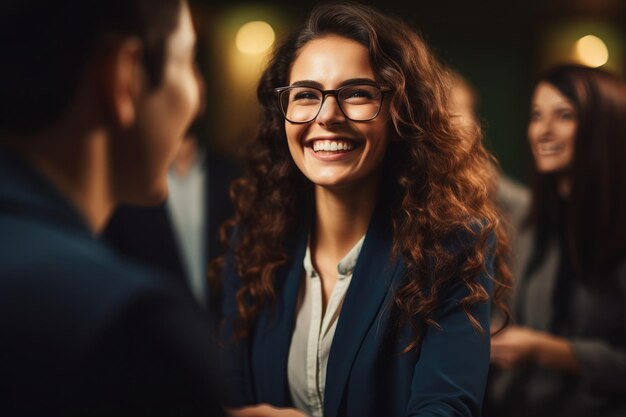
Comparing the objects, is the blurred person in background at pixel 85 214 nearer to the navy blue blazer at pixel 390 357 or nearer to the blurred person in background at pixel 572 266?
the navy blue blazer at pixel 390 357

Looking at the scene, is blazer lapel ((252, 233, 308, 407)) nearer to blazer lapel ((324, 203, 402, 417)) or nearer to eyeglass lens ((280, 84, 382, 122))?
blazer lapel ((324, 203, 402, 417))

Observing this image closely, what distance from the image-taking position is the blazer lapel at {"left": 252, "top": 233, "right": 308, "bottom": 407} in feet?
4.69

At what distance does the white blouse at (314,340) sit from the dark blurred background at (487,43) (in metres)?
4.29

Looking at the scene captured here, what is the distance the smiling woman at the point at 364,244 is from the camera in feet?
4.33

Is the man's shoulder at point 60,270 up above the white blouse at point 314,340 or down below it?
above

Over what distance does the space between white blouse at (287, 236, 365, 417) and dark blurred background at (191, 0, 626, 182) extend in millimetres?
4285

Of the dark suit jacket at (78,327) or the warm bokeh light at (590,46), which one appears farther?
the warm bokeh light at (590,46)

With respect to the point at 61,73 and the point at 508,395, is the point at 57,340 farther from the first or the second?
the point at 508,395

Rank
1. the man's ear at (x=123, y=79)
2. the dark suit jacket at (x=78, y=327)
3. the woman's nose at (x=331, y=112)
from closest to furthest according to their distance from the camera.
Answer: the dark suit jacket at (x=78, y=327)
the man's ear at (x=123, y=79)
the woman's nose at (x=331, y=112)

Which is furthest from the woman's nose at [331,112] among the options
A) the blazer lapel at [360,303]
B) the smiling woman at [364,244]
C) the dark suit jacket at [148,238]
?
the dark suit jacket at [148,238]

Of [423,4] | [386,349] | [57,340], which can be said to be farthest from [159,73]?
[423,4]

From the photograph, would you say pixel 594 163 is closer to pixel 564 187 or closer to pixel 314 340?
pixel 564 187

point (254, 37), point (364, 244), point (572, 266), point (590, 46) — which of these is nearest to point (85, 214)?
point (364, 244)

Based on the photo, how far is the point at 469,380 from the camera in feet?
4.31
